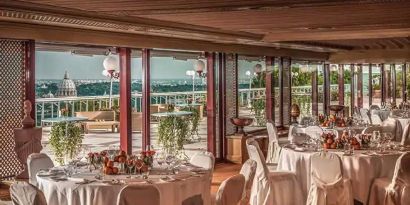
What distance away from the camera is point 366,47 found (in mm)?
14492

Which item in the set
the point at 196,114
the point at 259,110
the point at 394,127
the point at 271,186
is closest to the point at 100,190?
the point at 271,186

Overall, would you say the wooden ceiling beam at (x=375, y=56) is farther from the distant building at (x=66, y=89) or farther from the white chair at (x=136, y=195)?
the white chair at (x=136, y=195)

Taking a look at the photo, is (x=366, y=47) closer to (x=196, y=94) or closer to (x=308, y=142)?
(x=196, y=94)

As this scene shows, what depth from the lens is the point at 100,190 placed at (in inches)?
194

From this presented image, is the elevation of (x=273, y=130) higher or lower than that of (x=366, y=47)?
lower

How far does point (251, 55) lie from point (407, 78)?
33.5 ft

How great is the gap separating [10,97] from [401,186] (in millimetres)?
5420

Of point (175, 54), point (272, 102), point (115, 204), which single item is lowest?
point (115, 204)

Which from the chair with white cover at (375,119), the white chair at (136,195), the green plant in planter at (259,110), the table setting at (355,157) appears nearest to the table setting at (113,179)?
the white chair at (136,195)

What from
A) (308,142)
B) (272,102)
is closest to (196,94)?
(272,102)

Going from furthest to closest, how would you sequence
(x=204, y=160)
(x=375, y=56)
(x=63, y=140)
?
1. (x=375, y=56)
2. (x=63, y=140)
3. (x=204, y=160)

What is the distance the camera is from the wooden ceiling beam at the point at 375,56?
47.4 feet

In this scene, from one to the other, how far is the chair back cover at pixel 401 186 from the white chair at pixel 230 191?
2388 mm

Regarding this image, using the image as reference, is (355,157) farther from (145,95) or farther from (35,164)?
(145,95)
